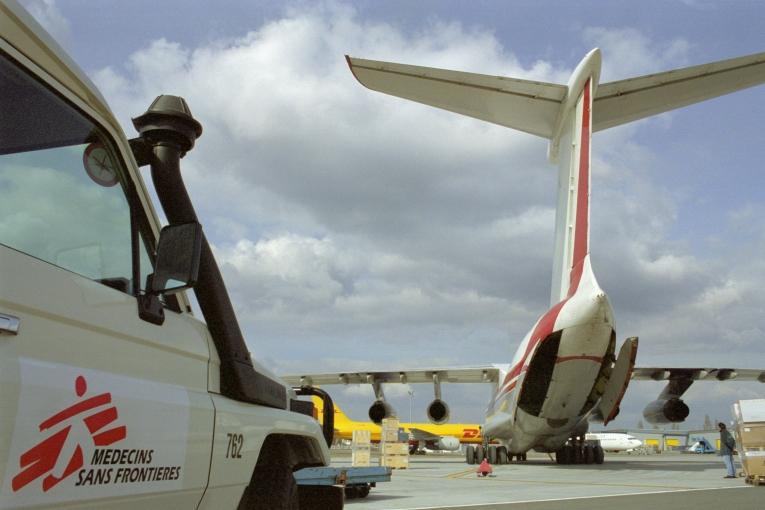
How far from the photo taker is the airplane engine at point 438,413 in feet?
88.6

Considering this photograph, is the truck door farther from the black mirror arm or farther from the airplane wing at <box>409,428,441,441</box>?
the airplane wing at <box>409,428,441,441</box>

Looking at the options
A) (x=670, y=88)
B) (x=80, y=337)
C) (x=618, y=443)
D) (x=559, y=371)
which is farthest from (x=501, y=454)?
(x=618, y=443)

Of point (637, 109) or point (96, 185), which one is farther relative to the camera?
point (637, 109)

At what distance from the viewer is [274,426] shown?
3.50 metres

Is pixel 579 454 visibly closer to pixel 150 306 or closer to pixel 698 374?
pixel 698 374

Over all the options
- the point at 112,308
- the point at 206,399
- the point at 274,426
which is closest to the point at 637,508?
the point at 274,426

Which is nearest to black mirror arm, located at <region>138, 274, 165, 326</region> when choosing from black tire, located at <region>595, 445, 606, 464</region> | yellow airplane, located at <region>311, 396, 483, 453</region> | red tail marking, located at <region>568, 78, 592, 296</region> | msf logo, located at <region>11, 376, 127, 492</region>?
msf logo, located at <region>11, 376, 127, 492</region>

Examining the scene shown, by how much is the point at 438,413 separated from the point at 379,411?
236cm

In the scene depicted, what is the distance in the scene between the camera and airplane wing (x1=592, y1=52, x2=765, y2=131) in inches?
669

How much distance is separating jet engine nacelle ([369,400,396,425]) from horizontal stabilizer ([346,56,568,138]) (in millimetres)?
11640

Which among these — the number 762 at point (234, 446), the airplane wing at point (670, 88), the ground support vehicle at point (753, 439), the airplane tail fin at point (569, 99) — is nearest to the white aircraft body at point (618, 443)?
the airplane tail fin at point (569, 99)

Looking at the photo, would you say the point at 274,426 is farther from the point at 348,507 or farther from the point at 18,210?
the point at 348,507

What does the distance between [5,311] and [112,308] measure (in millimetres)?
510

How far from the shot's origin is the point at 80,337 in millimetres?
2158
